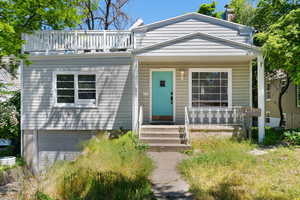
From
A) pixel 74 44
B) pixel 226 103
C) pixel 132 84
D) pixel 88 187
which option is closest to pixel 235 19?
pixel 226 103

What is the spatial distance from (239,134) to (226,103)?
6.16 ft

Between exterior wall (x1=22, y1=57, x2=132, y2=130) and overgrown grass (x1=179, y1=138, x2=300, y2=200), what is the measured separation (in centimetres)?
469

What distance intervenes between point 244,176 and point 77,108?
7210 millimetres

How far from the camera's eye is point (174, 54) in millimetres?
8734

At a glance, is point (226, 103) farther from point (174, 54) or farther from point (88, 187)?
point (88, 187)

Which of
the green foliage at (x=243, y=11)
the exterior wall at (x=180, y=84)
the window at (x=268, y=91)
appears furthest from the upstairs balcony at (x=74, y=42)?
the window at (x=268, y=91)

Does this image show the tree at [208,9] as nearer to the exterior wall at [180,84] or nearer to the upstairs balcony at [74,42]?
the exterior wall at [180,84]

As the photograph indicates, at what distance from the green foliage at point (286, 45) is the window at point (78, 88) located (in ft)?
23.5

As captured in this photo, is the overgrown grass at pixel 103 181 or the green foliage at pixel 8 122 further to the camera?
the green foliage at pixel 8 122

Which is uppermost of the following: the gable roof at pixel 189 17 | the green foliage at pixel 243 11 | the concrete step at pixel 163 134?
the green foliage at pixel 243 11

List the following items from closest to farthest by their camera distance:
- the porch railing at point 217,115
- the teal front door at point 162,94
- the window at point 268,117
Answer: the porch railing at point 217,115 → the teal front door at point 162,94 → the window at point 268,117

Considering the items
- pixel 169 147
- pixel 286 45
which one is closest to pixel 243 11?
pixel 286 45

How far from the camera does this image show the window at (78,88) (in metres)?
9.72

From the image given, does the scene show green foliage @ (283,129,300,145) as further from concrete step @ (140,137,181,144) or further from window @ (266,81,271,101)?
window @ (266,81,271,101)
